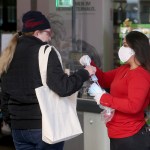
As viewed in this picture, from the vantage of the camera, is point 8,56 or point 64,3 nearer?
point 8,56

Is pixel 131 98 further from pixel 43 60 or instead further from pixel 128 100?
pixel 43 60

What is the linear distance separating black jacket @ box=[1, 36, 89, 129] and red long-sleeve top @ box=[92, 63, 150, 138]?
0.83ft

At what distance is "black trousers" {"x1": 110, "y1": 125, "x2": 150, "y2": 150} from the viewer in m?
3.34

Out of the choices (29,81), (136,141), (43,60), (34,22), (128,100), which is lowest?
(136,141)

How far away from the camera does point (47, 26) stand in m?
3.43

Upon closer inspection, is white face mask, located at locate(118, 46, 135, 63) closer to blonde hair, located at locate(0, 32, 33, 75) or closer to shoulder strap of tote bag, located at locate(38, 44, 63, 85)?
shoulder strap of tote bag, located at locate(38, 44, 63, 85)

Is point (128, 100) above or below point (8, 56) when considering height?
below

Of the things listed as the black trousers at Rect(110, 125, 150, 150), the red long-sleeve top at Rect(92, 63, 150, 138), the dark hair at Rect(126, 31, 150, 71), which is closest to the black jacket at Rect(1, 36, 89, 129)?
the red long-sleeve top at Rect(92, 63, 150, 138)

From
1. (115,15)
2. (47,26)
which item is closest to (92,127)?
(115,15)

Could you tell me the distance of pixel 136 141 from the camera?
3.34 metres

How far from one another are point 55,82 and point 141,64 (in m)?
0.64

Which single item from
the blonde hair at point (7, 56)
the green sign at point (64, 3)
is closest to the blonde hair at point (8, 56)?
the blonde hair at point (7, 56)

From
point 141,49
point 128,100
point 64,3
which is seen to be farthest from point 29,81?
point 64,3

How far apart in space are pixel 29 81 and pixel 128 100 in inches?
28.0
